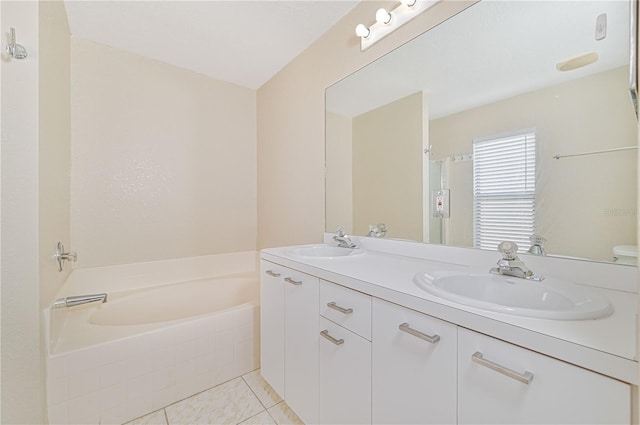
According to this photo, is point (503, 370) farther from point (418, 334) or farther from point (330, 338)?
point (330, 338)

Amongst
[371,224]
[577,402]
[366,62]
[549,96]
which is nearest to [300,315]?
[371,224]

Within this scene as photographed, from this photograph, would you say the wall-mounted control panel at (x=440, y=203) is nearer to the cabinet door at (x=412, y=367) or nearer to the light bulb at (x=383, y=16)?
the cabinet door at (x=412, y=367)

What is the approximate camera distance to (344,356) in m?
0.98

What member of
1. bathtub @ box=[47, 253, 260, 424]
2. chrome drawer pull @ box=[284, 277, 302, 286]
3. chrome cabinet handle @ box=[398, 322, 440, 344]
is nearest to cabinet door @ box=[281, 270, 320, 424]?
chrome drawer pull @ box=[284, 277, 302, 286]

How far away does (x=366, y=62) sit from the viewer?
61.8 inches

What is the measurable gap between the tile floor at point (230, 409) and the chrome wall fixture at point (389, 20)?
214cm

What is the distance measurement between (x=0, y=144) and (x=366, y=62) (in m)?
1.72

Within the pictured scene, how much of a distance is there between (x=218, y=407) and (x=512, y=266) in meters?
1.62

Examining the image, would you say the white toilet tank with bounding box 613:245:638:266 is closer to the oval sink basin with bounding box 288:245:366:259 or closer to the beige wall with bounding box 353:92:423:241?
the beige wall with bounding box 353:92:423:241

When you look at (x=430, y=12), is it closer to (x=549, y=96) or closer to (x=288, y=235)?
(x=549, y=96)

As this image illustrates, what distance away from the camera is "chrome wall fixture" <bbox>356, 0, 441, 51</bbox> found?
4.24 ft

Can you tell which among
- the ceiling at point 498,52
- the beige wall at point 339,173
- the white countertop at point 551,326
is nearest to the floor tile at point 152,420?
the white countertop at point 551,326

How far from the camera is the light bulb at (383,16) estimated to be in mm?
1382

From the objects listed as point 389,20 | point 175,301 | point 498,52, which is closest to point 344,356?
point 498,52
